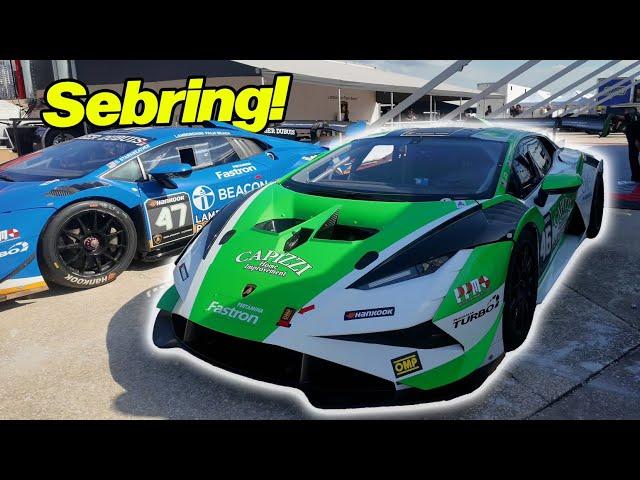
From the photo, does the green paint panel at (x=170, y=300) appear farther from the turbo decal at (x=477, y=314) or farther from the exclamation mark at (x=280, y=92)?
the exclamation mark at (x=280, y=92)

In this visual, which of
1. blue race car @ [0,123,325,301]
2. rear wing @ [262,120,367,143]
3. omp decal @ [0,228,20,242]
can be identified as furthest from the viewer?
rear wing @ [262,120,367,143]

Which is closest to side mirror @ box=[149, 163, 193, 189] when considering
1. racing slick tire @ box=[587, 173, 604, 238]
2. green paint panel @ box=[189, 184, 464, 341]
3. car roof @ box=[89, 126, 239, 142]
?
car roof @ box=[89, 126, 239, 142]

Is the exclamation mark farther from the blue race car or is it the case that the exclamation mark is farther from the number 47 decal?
the number 47 decal

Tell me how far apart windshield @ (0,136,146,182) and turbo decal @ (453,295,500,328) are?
3.27 meters

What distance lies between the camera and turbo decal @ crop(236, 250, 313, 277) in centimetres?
231

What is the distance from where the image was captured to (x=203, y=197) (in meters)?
4.57

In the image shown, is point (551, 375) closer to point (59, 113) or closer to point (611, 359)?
point (611, 359)

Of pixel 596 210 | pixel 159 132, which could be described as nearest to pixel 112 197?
pixel 159 132

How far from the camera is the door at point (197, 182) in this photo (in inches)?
169

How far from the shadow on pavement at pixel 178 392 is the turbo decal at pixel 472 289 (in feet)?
2.92

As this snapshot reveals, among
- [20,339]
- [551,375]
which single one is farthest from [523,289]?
[20,339]

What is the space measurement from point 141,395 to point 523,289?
206cm

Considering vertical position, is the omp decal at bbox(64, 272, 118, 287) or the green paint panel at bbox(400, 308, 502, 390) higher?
the green paint panel at bbox(400, 308, 502, 390)

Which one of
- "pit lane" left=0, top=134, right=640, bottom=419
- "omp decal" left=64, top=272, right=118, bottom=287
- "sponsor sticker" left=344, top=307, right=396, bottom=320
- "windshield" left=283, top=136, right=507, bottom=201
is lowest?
"pit lane" left=0, top=134, right=640, bottom=419
